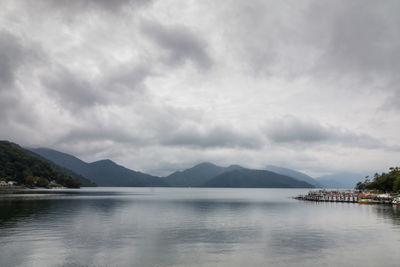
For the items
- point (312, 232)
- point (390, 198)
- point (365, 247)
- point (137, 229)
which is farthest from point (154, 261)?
point (390, 198)

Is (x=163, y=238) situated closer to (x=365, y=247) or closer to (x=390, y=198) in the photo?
(x=365, y=247)

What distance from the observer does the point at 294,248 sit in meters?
36.5

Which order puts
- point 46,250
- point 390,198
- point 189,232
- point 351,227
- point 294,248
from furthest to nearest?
1. point 390,198
2. point 351,227
3. point 189,232
4. point 294,248
5. point 46,250

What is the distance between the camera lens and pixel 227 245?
3788cm

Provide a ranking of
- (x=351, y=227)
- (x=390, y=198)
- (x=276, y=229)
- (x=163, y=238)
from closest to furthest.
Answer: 1. (x=163, y=238)
2. (x=276, y=229)
3. (x=351, y=227)
4. (x=390, y=198)

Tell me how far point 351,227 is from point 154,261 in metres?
42.0

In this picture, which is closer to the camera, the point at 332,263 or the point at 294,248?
the point at 332,263

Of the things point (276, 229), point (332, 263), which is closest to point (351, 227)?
point (276, 229)

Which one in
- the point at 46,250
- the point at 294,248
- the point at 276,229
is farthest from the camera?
the point at 276,229

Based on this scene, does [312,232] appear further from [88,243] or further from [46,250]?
[46,250]

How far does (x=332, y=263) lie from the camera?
29953 mm

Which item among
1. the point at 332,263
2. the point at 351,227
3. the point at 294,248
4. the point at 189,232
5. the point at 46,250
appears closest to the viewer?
the point at 332,263

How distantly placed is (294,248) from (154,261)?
679 inches

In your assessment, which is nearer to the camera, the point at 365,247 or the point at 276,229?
the point at 365,247
